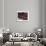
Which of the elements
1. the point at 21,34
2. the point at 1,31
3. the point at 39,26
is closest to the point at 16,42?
the point at 21,34

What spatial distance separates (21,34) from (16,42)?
9.9 inches

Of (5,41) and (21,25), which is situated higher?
(21,25)

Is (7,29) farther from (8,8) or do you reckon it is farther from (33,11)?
(33,11)

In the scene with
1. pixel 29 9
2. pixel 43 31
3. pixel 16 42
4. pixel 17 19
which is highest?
pixel 29 9

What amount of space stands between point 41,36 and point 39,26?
276 millimetres

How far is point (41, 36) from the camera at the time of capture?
163 inches

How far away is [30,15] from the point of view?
417 centimetres

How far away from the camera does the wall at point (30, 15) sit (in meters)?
4.16

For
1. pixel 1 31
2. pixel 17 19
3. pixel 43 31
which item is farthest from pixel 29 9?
pixel 1 31

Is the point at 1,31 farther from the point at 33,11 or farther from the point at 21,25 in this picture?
the point at 33,11

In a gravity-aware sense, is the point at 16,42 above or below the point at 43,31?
below

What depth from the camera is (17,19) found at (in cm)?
416

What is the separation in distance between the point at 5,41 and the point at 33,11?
1.11m

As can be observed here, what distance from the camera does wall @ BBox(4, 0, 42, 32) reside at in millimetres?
4156
